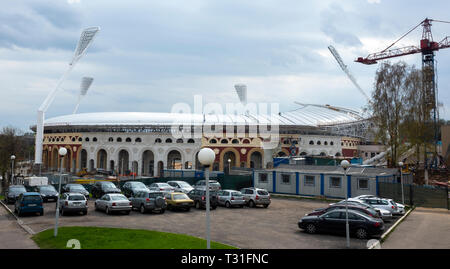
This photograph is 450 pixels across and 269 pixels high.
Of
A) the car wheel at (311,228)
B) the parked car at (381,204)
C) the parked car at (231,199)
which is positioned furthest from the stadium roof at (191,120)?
the car wheel at (311,228)

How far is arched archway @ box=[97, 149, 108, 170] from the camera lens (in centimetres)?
7207

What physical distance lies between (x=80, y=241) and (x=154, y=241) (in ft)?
10.1

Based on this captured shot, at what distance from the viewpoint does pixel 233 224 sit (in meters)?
19.2

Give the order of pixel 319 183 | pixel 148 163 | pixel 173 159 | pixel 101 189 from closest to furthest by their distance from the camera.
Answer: pixel 101 189
pixel 319 183
pixel 173 159
pixel 148 163

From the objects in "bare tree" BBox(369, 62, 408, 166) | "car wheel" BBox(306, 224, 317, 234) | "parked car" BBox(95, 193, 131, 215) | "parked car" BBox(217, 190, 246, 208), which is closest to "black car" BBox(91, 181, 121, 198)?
"parked car" BBox(95, 193, 131, 215)

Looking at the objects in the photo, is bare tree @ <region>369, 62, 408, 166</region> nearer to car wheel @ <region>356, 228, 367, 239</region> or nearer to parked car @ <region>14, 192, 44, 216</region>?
car wheel @ <region>356, 228, 367, 239</region>

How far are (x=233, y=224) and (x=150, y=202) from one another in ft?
20.7

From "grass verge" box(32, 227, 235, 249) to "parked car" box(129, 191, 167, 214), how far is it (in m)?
5.86

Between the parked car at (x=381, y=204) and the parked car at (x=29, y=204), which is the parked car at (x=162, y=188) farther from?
the parked car at (x=381, y=204)

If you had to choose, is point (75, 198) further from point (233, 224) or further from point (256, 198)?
point (256, 198)

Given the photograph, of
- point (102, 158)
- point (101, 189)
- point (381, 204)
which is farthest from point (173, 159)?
point (381, 204)
